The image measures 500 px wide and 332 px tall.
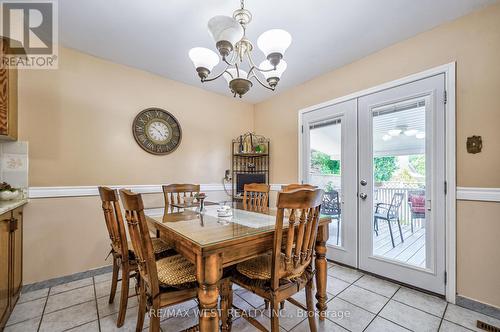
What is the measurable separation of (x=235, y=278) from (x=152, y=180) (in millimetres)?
2002

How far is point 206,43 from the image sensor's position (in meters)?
2.33

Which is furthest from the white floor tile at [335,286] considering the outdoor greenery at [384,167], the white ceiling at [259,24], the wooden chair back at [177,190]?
the white ceiling at [259,24]

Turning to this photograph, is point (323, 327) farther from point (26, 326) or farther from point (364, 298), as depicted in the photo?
point (26, 326)

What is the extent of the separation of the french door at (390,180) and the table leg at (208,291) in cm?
207

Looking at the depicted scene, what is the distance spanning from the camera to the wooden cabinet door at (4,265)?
1.55m

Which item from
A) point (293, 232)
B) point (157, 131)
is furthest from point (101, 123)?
point (293, 232)

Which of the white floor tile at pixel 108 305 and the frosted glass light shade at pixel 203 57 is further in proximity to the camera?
the white floor tile at pixel 108 305

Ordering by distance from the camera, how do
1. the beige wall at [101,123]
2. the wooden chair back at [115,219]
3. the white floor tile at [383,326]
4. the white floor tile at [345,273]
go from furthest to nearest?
the white floor tile at [345,273] → the beige wall at [101,123] → the white floor tile at [383,326] → the wooden chair back at [115,219]

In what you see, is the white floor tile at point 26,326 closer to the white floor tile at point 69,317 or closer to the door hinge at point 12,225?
the white floor tile at point 69,317

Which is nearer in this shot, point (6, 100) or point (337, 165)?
point (6, 100)

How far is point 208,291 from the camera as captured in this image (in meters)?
1.15

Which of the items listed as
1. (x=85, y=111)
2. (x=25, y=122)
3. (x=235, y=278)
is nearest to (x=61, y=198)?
(x=25, y=122)

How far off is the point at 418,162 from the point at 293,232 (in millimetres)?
1743

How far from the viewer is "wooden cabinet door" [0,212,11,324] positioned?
155cm
